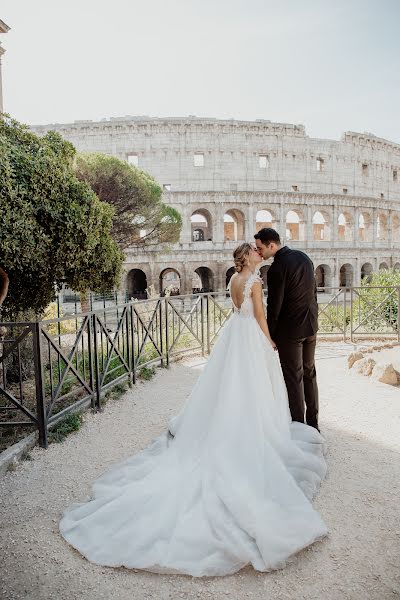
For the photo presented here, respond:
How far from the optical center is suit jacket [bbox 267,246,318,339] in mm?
3529

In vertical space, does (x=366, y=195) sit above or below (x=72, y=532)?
above

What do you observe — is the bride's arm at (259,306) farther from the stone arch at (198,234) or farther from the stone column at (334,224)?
the stone arch at (198,234)

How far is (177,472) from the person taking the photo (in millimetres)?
2732

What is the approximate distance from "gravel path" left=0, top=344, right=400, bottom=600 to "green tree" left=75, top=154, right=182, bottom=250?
1346 centimetres

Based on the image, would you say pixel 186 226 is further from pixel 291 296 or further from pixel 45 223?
→ pixel 291 296

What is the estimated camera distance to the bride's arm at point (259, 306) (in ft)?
10.9

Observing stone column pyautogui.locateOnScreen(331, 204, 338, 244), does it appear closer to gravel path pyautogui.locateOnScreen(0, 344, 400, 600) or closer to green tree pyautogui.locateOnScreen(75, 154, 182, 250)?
green tree pyautogui.locateOnScreen(75, 154, 182, 250)

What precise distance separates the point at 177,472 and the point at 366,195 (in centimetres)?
3454

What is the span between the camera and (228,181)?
2850cm

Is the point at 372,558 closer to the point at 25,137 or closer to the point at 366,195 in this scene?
the point at 25,137

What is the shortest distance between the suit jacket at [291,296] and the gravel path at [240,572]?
3.98 feet

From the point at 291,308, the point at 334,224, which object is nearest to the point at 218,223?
the point at 334,224

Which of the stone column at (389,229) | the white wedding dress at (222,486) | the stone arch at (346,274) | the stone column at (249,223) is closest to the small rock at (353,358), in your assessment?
the white wedding dress at (222,486)

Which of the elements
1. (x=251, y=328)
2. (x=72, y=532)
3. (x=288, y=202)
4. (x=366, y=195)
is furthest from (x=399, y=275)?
(x=366, y=195)
